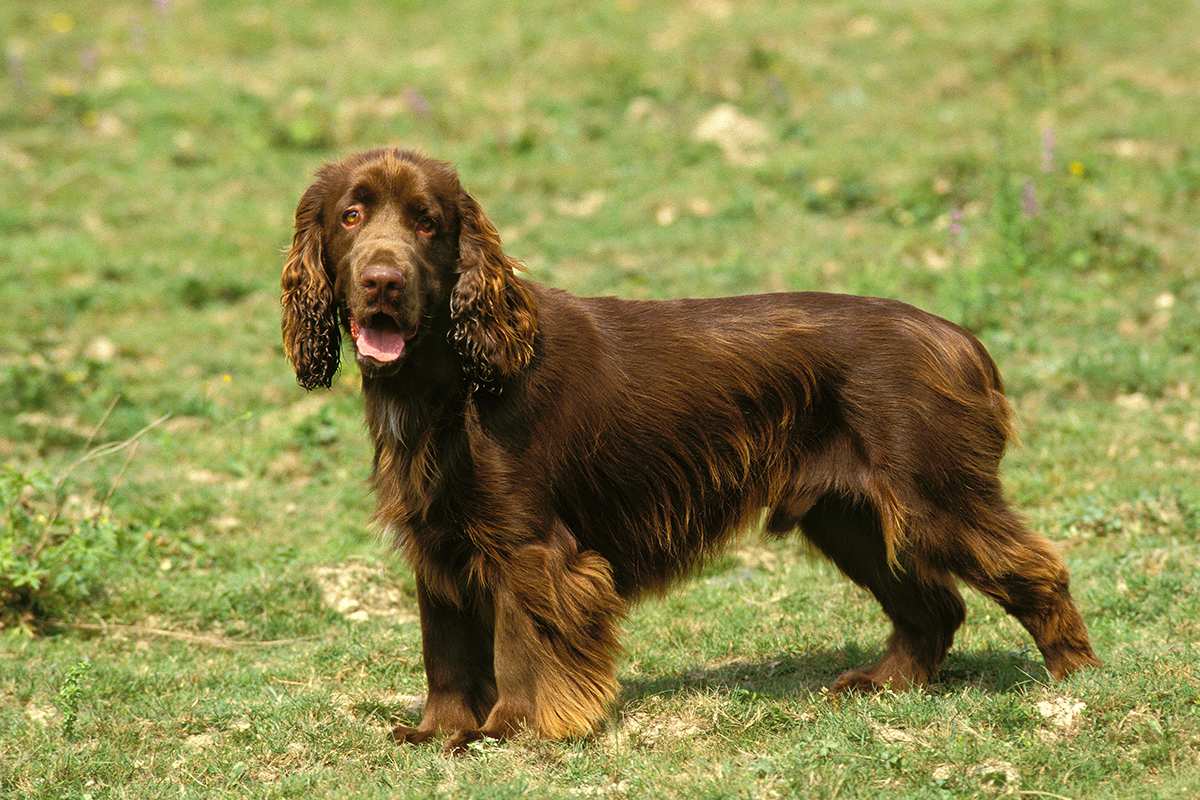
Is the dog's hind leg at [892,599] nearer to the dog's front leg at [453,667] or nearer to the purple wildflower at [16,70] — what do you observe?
the dog's front leg at [453,667]

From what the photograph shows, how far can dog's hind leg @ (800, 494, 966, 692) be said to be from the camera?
5512mm

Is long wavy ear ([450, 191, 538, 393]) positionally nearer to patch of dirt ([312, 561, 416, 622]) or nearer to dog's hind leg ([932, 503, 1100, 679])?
dog's hind leg ([932, 503, 1100, 679])

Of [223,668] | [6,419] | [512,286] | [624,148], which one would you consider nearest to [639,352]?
[512,286]

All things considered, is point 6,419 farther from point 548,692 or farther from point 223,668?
point 548,692

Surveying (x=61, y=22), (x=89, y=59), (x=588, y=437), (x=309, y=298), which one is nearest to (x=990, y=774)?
(x=588, y=437)

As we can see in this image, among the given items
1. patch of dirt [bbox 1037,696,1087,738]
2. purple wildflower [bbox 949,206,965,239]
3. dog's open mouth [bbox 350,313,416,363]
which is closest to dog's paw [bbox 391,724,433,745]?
dog's open mouth [bbox 350,313,416,363]

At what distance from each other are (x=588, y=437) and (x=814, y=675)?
1.49 metres

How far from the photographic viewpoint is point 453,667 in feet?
16.9

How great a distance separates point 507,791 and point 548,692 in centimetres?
63

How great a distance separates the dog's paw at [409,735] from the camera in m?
5.04

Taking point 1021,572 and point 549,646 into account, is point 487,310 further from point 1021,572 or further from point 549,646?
point 1021,572

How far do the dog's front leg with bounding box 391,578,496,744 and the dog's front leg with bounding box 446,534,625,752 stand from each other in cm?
15

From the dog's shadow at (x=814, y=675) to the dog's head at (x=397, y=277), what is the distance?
1518 millimetres

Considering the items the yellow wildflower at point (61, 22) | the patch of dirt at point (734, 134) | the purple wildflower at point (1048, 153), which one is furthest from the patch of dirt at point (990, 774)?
the yellow wildflower at point (61, 22)
